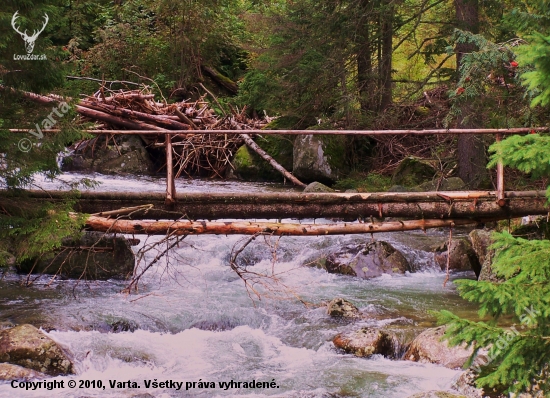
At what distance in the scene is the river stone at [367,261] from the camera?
9766 millimetres

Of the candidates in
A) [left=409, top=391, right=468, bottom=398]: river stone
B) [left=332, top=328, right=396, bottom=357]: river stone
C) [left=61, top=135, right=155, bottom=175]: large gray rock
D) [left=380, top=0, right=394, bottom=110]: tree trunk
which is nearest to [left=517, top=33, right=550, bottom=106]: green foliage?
[left=409, top=391, right=468, bottom=398]: river stone

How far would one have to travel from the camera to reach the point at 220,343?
23.2ft

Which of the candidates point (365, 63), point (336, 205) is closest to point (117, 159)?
point (365, 63)

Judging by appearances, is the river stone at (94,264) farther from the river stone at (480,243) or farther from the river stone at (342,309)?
the river stone at (480,243)

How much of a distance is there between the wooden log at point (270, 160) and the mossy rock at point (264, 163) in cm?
31

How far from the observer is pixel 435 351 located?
6.41 meters

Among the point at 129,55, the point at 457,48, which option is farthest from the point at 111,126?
the point at 457,48

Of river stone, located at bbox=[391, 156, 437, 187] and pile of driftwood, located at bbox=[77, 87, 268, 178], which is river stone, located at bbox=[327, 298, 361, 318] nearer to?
river stone, located at bbox=[391, 156, 437, 187]

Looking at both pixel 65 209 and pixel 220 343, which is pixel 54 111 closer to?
pixel 65 209

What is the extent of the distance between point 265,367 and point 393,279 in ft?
11.9

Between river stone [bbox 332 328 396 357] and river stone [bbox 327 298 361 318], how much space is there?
30.1 inches

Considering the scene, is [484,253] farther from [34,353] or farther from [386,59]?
[386,59]

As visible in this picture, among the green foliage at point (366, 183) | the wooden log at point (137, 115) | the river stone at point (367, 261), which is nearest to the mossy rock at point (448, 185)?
the green foliage at point (366, 183)

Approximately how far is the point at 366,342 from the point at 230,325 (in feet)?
5.71
